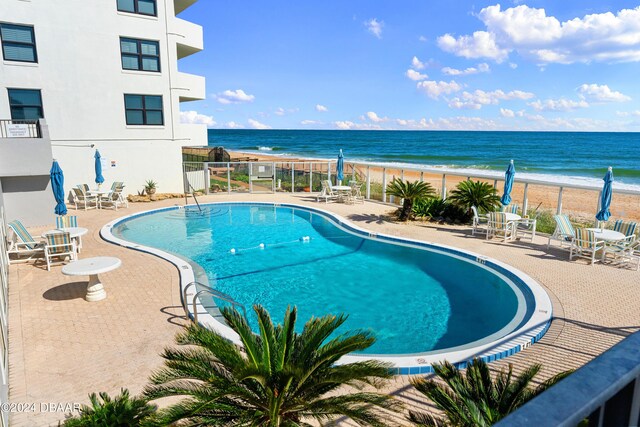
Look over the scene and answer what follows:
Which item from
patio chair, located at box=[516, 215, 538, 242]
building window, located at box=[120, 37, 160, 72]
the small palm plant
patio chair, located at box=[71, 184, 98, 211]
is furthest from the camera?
building window, located at box=[120, 37, 160, 72]

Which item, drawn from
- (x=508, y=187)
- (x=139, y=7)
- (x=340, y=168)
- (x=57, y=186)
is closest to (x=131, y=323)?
(x=57, y=186)

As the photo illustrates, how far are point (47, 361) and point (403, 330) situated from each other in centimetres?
602

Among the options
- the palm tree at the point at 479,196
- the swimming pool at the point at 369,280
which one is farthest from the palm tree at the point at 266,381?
the palm tree at the point at 479,196

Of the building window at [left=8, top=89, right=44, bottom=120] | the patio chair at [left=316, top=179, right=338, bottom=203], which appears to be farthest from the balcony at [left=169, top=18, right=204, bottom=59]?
the patio chair at [left=316, top=179, right=338, bottom=203]

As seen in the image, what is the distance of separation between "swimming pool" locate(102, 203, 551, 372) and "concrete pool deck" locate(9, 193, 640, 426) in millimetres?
502

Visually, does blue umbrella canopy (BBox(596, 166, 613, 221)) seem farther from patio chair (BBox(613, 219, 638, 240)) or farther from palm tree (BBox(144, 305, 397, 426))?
palm tree (BBox(144, 305, 397, 426))

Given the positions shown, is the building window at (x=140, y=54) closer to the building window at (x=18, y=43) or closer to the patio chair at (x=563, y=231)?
the building window at (x=18, y=43)

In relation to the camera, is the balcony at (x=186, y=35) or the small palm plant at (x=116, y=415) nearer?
the small palm plant at (x=116, y=415)

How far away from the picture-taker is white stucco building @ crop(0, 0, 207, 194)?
56.9ft

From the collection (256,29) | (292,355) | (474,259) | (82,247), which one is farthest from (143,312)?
(256,29)

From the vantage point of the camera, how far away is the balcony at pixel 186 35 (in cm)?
2027

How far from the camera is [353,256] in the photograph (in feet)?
41.3

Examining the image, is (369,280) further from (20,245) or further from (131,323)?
(20,245)

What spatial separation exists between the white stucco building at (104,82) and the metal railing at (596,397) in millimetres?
21229
